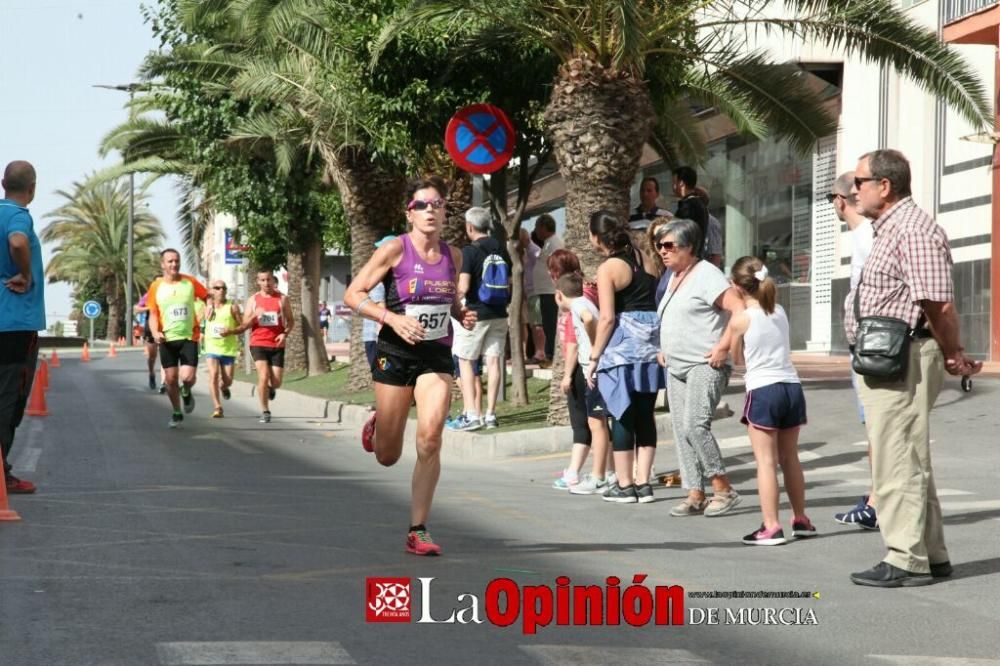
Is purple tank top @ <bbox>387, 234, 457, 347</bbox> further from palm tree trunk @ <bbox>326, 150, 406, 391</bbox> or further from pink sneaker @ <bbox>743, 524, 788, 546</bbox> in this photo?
palm tree trunk @ <bbox>326, 150, 406, 391</bbox>

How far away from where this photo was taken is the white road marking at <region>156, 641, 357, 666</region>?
533cm

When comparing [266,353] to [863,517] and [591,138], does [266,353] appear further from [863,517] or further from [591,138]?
[863,517]

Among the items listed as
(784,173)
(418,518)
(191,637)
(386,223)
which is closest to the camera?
(191,637)

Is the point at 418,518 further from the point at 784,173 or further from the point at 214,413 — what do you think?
the point at 784,173

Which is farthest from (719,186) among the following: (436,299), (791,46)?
(436,299)

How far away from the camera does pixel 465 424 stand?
15.5 meters

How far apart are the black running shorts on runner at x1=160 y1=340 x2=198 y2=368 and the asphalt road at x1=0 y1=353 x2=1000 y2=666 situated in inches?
135

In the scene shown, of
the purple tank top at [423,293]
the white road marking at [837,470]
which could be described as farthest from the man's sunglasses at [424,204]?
the white road marking at [837,470]

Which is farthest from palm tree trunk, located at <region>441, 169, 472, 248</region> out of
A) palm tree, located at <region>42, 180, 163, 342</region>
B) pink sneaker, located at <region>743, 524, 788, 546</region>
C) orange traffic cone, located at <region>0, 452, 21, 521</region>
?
palm tree, located at <region>42, 180, 163, 342</region>

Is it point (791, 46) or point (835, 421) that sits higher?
point (791, 46)

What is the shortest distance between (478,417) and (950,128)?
13.3 meters

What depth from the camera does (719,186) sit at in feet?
118

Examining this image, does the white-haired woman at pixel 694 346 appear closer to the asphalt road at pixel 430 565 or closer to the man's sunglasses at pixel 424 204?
the asphalt road at pixel 430 565

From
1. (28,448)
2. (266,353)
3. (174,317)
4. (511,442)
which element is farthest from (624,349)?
(266,353)
